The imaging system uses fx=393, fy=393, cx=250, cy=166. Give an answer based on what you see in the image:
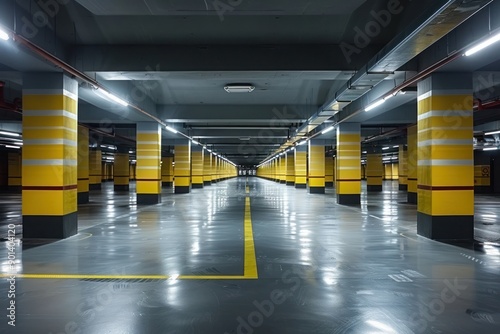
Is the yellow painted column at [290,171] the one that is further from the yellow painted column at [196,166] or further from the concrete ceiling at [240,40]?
the concrete ceiling at [240,40]

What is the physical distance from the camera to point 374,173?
1385 inches

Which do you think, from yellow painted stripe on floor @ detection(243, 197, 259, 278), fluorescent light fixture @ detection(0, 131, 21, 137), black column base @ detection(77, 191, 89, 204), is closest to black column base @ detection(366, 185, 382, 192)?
black column base @ detection(77, 191, 89, 204)

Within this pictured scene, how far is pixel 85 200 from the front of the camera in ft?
70.0

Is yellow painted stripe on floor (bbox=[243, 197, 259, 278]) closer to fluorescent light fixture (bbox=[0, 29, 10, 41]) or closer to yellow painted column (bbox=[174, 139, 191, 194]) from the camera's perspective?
fluorescent light fixture (bbox=[0, 29, 10, 41])

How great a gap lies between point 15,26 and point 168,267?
5.22 metres

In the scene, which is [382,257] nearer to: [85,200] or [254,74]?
[254,74]

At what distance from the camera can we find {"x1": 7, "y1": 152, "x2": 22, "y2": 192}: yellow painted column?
117ft

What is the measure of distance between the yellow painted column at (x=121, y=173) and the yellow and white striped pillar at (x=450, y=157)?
2941cm

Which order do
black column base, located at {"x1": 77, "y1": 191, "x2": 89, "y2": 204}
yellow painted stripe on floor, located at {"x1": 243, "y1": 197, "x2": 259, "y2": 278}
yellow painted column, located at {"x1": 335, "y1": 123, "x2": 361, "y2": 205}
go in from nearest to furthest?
yellow painted stripe on floor, located at {"x1": 243, "y1": 197, "x2": 259, "y2": 278} → yellow painted column, located at {"x1": 335, "y1": 123, "x2": 361, "y2": 205} → black column base, located at {"x1": 77, "y1": 191, "x2": 89, "y2": 204}

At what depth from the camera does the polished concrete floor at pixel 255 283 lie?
173 inches

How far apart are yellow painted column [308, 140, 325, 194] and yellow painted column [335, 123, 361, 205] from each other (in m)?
9.75

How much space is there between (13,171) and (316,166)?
2745cm

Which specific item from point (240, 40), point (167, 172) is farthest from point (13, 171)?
point (240, 40)

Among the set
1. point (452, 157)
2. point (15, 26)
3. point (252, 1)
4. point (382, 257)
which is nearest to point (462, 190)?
point (452, 157)
